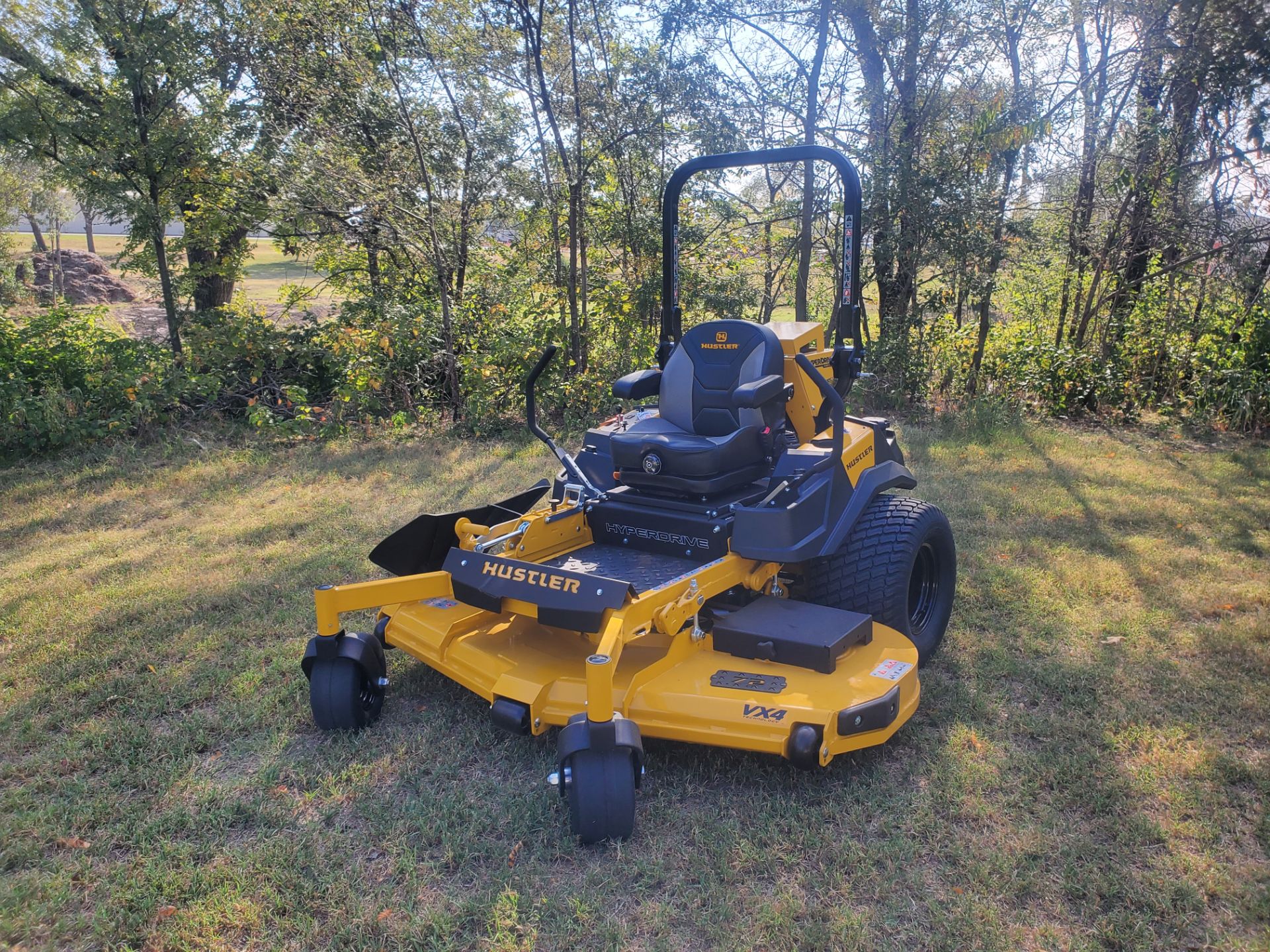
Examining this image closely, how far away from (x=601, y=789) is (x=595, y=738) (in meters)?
0.17

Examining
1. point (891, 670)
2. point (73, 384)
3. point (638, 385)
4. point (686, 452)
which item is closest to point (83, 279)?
point (73, 384)

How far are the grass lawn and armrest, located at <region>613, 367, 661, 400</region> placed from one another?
177cm

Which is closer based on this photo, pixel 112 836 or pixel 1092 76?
pixel 112 836

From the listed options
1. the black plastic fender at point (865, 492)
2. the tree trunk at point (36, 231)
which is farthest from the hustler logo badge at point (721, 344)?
the tree trunk at point (36, 231)

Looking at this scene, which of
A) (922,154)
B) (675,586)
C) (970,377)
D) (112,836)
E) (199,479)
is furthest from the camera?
(970,377)

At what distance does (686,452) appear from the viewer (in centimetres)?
365

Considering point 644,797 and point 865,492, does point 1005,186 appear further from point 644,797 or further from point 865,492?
point 644,797

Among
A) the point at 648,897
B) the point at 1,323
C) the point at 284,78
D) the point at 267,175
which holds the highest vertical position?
the point at 284,78

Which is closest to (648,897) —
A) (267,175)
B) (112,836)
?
(112,836)

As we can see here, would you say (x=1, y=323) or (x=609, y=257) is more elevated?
(x=609, y=257)

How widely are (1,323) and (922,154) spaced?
29.8ft

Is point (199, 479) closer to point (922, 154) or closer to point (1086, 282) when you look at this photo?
point (922, 154)

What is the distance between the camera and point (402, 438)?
8.16 m

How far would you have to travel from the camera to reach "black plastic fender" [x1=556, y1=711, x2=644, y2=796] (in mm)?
2479
